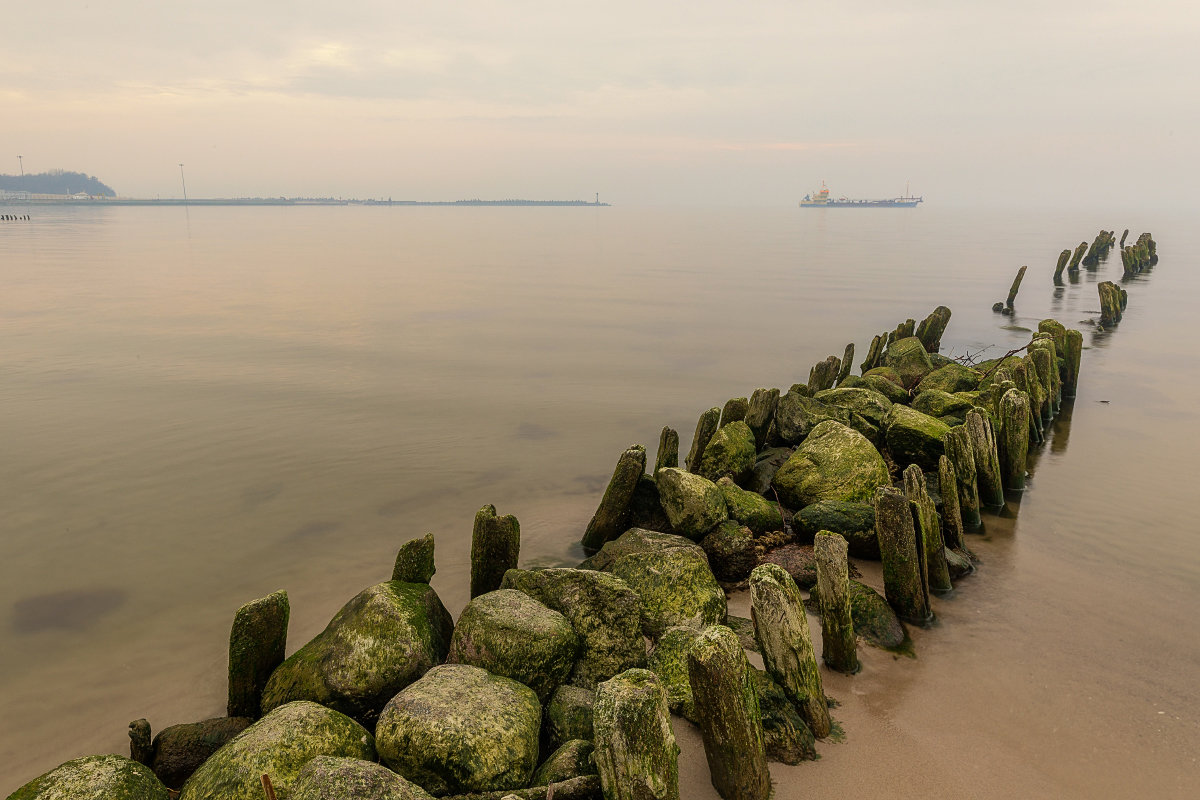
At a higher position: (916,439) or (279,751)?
(916,439)

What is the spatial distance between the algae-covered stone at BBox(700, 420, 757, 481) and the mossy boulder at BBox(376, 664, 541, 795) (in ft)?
18.1

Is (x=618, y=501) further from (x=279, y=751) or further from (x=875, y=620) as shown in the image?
(x=279, y=751)

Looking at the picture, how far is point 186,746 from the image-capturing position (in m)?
5.21

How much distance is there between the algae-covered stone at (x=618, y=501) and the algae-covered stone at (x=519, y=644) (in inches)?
120

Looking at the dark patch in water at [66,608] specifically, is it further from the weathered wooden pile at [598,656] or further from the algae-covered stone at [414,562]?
the algae-covered stone at [414,562]

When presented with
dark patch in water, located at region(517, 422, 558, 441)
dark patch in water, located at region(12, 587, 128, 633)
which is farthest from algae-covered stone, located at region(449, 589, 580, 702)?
dark patch in water, located at region(517, 422, 558, 441)

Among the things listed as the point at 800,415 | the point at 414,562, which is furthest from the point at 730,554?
the point at 800,415

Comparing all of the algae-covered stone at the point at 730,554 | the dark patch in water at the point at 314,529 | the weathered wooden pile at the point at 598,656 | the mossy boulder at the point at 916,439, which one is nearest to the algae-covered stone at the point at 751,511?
the weathered wooden pile at the point at 598,656

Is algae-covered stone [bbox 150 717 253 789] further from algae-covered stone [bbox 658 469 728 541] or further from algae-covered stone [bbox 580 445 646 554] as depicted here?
algae-covered stone [bbox 658 469 728 541]

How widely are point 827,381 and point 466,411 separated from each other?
7.30m

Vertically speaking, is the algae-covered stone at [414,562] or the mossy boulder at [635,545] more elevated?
the algae-covered stone at [414,562]

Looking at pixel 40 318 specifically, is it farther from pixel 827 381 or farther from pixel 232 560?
pixel 827 381

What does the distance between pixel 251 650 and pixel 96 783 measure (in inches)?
55.5

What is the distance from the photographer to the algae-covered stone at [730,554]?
812 cm
